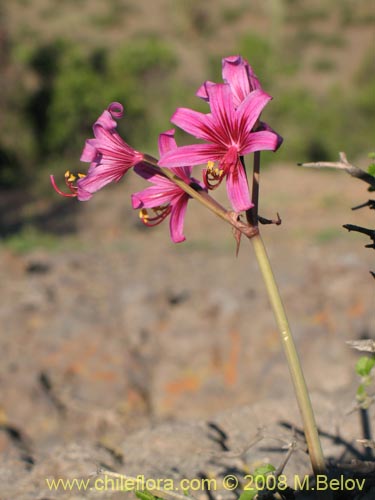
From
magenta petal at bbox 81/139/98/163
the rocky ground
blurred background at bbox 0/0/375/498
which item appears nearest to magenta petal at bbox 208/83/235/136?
magenta petal at bbox 81/139/98/163

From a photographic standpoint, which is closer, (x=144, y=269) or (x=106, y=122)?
(x=106, y=122)

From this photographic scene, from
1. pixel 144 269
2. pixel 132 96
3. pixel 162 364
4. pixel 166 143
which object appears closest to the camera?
pixel 166 143

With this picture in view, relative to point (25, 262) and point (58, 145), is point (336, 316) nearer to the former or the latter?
point (25, 262)

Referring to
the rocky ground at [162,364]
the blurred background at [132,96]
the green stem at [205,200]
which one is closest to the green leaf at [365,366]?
the rocky ground at [162,364]

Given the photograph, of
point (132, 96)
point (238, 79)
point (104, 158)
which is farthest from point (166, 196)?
point (132, 96)

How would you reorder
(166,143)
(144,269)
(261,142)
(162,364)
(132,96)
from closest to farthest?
(261,142) → (166,143) → (162,364) → (144,269) → (132,96)

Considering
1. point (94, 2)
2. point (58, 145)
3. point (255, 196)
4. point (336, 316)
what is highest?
point (94, 2)

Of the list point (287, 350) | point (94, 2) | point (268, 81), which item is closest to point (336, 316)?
point (287, 350)

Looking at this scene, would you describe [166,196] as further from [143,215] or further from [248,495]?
[248,495]
